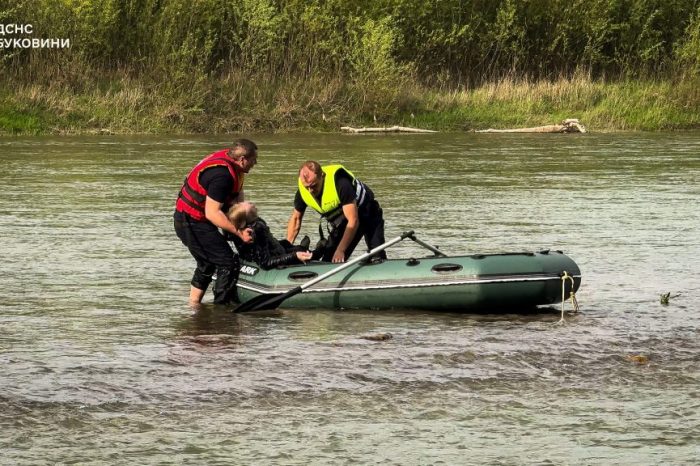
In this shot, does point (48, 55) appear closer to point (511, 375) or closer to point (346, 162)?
point (346, 162)

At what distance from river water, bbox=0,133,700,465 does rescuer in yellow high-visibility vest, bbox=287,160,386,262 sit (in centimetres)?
85

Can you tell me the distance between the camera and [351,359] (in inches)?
362

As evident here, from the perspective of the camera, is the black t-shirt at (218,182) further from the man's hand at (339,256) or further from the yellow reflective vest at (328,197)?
the man's hand at (339,256)

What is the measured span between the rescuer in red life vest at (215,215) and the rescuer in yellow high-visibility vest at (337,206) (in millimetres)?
574

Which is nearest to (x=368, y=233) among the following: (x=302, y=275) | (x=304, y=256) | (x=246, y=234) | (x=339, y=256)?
(x=339, y=256)

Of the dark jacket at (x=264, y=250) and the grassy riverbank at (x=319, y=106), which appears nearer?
the dark jacket at (x=264, y=250)

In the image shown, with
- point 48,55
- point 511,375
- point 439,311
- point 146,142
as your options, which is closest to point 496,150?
point 146,142

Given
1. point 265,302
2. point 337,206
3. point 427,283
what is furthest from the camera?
point 337,206

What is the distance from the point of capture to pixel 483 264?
10.7m

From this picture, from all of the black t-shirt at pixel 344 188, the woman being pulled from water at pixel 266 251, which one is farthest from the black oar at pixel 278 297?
the black t-shirt at pixel 344 188

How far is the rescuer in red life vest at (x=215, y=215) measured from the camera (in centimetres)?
1105

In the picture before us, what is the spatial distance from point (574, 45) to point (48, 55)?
15230 mm

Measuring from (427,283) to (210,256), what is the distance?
1714 millimetres

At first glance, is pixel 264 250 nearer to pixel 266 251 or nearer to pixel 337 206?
pixel 266 251
